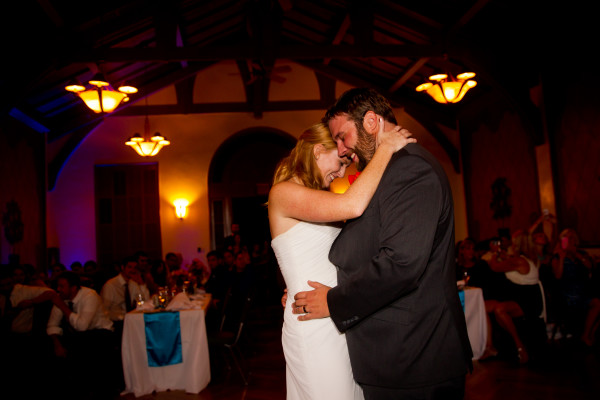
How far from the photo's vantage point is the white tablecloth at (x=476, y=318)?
17.7ft

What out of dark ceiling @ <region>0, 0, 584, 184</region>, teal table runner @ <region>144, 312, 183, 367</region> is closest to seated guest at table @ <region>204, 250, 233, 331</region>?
teal table runner @ <region>144, 312, 183, 367</region>

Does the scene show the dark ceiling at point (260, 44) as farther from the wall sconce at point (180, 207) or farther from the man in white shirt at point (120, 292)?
the man in white shirt at point (120, 292)

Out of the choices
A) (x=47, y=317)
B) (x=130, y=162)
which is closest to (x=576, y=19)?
(x=47, y=317)

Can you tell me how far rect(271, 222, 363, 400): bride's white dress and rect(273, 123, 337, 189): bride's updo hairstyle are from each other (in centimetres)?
20

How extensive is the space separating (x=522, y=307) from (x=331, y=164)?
4.32 metres

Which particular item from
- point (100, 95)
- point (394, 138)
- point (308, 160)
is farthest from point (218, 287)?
point (394, 138)

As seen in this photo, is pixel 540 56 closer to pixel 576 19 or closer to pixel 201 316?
pixel 576 19

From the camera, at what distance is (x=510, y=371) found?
4.93 m

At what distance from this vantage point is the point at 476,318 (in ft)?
18.0

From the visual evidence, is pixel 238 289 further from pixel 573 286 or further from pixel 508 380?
pixel 573 286

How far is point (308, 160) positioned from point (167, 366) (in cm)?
344

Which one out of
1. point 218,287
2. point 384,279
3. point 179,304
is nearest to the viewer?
point 384,279

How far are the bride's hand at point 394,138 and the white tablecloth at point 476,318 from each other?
4.11m

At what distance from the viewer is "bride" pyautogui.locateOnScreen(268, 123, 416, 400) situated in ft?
6.44
